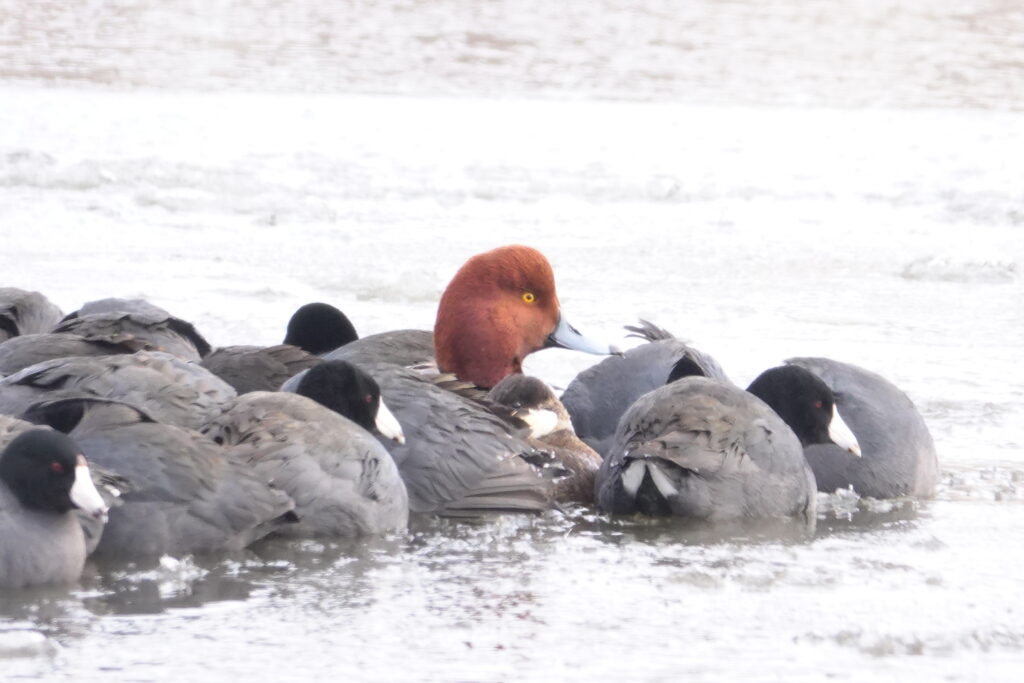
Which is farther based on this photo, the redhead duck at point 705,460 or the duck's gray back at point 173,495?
the redhead duck at point 705,460

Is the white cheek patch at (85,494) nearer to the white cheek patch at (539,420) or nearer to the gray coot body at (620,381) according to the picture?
the white cheek patch at (539,420)

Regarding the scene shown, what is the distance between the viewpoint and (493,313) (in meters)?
6.91

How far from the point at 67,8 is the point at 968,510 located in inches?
761

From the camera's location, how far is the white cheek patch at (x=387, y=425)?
566 cm

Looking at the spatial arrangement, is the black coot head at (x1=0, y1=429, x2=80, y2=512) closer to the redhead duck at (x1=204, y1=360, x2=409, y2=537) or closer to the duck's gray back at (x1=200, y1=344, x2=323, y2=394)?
the redhead duck at (x1=204, y1=360, x2=409, y2=537)

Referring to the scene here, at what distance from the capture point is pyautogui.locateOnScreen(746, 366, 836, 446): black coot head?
240 inches

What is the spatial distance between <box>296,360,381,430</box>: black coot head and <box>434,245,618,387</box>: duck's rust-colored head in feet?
3.87

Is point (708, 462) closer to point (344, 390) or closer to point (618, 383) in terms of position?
point (344, 390)

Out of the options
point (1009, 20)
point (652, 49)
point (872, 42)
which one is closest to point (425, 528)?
point (652, 49)

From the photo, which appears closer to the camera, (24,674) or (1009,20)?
(24,674)

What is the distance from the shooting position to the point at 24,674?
3.88m

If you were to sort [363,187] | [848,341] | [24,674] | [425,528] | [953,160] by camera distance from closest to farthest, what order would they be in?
[24,674]
[425,528]
[848,341]
[363,187]
[953,160]

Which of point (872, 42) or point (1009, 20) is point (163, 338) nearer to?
point (872, 42)

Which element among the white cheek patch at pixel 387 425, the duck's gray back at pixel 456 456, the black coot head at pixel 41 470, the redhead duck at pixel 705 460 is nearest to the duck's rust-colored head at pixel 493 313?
the duck's gray back at pixel 456 456
